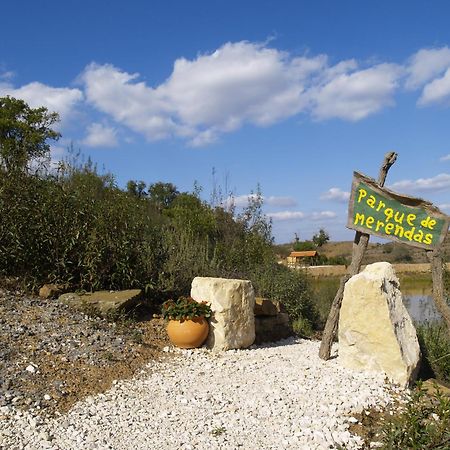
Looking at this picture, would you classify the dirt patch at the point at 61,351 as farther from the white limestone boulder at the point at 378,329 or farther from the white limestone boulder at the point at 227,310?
the white limestone boulder at the point at 378,329

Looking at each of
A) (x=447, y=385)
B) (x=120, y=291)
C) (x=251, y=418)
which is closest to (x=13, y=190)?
(x=120, y=291)

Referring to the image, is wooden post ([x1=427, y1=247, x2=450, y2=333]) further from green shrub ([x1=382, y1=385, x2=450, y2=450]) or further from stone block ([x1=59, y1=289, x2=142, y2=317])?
stone block ([x1=59, y1=289, x2=142, y2=317])

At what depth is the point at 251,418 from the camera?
465cm

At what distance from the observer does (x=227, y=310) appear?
6.83m

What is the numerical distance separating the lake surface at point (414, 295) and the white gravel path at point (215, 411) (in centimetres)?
343

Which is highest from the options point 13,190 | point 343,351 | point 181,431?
point 13,190

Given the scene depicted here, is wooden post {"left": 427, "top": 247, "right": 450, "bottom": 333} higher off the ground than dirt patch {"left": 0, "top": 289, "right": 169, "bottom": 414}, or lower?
higher

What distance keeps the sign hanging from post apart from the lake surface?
8.63 feet

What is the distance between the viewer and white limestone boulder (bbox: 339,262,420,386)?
5602 millimetres

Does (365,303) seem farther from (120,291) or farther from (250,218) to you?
(250,218)

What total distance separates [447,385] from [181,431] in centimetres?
331

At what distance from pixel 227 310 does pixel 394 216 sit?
2.37 meters

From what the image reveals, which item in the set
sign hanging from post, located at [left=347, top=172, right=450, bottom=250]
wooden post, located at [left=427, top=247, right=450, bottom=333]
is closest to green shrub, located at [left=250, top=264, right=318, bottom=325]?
sign hanging from post, located at [left=347, top=172, right=450, bottom=250]

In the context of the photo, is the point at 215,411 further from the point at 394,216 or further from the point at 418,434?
the point at 394,216
